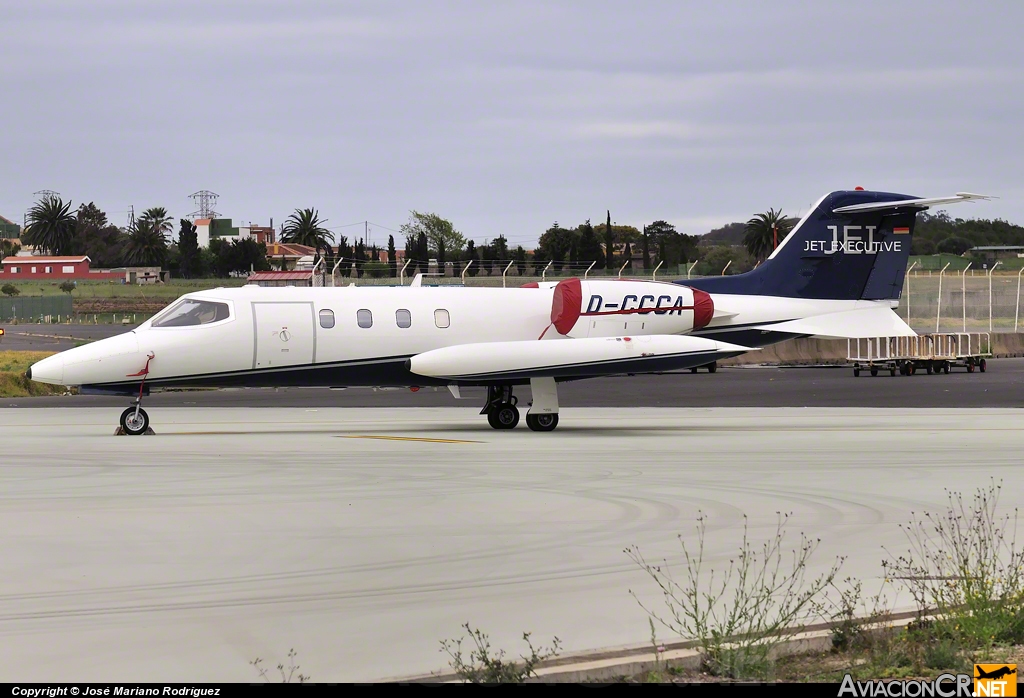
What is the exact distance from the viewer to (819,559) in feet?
33.9

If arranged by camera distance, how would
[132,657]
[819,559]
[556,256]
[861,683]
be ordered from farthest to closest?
[556,256] → [819,559] → [132,657] → [861,683]

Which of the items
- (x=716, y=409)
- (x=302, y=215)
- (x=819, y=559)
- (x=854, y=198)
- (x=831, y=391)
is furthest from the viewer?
(x=302, y=215)

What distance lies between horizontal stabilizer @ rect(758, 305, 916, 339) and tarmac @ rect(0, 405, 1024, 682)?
3.29 metres

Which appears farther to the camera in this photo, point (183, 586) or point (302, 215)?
point (302, 215)

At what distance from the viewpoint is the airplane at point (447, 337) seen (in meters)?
22.7

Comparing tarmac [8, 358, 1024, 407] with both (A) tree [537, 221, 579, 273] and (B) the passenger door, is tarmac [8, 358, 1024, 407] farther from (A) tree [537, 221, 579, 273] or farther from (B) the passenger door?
(A) tree [537, 221, 579, 273]

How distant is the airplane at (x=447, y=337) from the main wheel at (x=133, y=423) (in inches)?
1.1

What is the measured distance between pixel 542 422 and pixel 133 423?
26.3ft

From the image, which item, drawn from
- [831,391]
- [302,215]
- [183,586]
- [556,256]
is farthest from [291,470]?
[302,215]

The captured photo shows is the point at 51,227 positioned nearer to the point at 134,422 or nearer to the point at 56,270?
the point at 56,270

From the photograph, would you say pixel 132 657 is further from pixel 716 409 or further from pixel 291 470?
pixel 716 409

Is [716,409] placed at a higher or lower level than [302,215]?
lower

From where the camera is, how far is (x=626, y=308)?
982 inches

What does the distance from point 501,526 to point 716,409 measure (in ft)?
62.2
